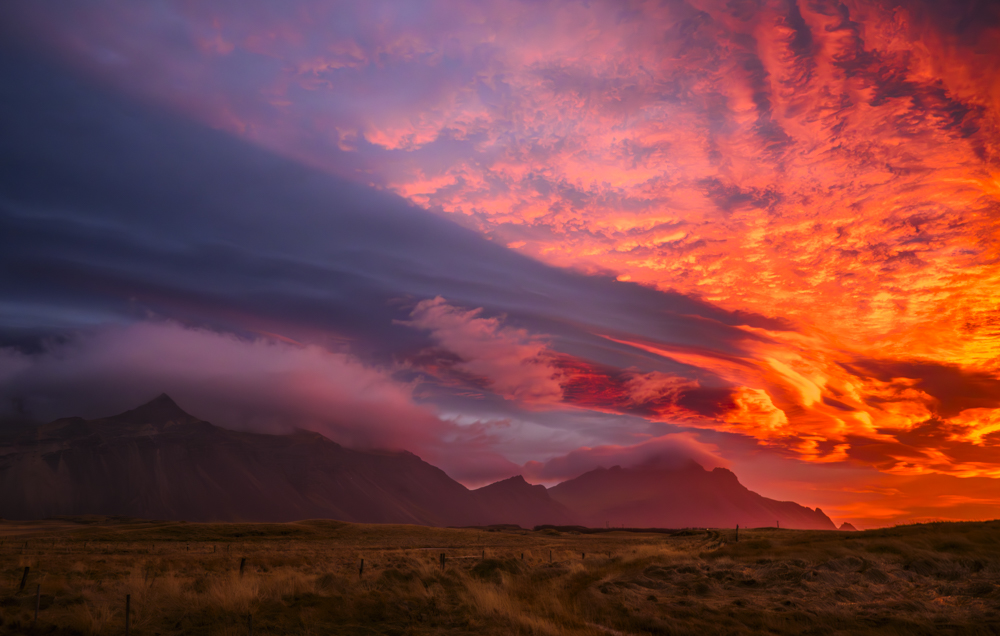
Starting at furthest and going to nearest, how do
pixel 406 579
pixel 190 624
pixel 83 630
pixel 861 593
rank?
pixel 406 579, pixel 861 593, pixel 190 624, pixel 83 630

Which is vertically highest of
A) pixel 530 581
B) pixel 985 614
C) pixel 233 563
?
pixel 985 614

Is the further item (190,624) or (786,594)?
(786,594)

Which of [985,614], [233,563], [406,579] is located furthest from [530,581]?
[233,563]

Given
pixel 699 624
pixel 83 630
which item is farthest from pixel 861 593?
pixel 83 630

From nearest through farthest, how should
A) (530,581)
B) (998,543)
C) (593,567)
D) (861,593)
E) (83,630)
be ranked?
1. (83,630)
2. (861,593)
3. (530,581)
4. (998,543)
5. (593,567)

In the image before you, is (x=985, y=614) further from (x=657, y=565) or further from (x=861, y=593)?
(x=657, y=565)

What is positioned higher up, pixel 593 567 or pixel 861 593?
pixel 861 593

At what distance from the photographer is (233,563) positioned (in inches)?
1560

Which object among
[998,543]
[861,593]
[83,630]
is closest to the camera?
[83,630]

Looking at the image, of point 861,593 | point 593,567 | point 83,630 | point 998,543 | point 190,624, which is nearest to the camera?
point 83,630

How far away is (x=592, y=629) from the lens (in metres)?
18.3

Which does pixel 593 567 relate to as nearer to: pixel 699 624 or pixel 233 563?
pixel 699 624

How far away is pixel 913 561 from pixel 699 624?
1881 centimetres

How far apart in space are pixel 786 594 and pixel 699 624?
23.6ft
